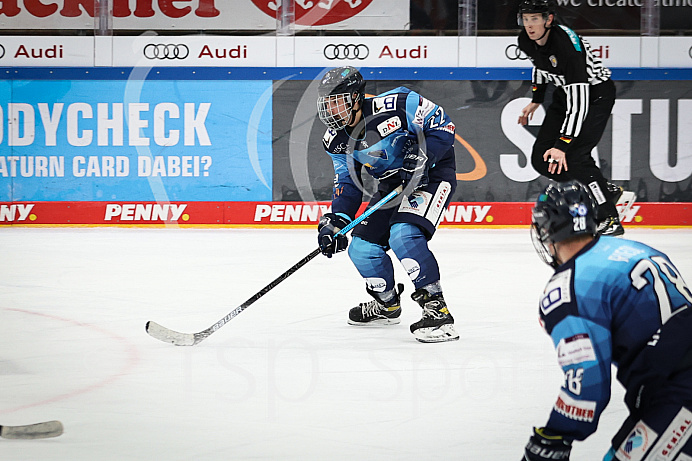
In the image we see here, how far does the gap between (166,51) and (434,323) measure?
6.10 meters

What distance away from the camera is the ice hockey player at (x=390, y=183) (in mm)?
3371

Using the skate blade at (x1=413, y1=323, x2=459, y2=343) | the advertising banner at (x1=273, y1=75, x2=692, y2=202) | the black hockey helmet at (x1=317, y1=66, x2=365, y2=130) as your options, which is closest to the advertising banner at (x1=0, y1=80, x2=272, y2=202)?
the advertising banner at (x1=273, y1=75, x2=692, y2=202)

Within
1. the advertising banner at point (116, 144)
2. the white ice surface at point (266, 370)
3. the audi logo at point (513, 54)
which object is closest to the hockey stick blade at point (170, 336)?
the white ice surface at point (266, 370)

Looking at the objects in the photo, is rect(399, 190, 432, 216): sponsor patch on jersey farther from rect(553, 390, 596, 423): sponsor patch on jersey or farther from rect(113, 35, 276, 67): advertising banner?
rect(113, 35, 276, 67): advertising banner

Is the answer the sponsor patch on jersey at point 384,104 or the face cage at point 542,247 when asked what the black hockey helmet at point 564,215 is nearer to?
the face cage at point 542,247

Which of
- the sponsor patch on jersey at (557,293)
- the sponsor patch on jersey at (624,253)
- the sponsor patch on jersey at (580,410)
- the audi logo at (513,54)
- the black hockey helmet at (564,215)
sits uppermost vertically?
the audi logo at (513,54)

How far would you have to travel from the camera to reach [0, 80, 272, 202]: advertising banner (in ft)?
27.7

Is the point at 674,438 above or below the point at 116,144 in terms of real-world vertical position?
below

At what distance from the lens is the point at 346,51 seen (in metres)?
8.53

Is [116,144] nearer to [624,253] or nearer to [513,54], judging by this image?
[513,54]

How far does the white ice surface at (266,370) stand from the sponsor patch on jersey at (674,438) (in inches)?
19.4

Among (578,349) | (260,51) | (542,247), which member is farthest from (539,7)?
(260,51)

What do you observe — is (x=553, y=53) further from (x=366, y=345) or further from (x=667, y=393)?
(x=667, y=393)

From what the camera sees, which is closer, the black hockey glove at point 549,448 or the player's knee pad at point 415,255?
the black hockey glove at point 549,448
